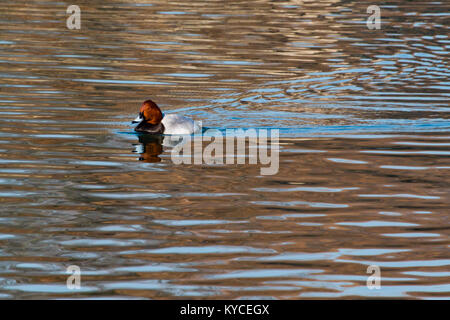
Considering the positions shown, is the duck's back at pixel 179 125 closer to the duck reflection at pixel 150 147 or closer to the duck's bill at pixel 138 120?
the duck reflection at pixel 150 147

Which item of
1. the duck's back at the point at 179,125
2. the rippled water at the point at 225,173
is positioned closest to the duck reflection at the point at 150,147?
the rippled water at the point at 225,173

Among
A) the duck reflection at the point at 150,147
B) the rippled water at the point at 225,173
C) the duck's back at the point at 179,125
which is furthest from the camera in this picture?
the duck's back at the point at 179,125

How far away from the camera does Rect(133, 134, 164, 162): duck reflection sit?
1315cm

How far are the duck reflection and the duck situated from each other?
11 centimetres

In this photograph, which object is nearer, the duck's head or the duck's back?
the duck's head

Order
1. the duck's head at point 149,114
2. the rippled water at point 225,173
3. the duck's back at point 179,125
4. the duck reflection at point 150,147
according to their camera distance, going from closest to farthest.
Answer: the rippled water at point 225,173 → the duck reflection at point 150,147 → the duck's head at point 149,114 → the duck's back at point 179,125

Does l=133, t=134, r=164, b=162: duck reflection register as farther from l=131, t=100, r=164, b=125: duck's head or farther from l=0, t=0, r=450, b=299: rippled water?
l=131, t=100, r=164, b=125: duck's head

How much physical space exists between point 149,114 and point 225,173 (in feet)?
10.3

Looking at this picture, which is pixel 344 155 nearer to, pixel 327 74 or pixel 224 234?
pixel 224 234

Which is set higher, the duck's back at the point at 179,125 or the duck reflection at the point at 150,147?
the duck's back at the point at 179,125

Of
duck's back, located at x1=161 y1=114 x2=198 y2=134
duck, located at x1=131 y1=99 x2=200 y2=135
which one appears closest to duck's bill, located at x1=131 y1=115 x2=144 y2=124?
duck, located at x1=131 y1=99 x2=200 y2=135

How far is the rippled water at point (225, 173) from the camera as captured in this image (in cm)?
834

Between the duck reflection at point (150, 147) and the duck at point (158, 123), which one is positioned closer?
the duck reflection at point (150, 147)
